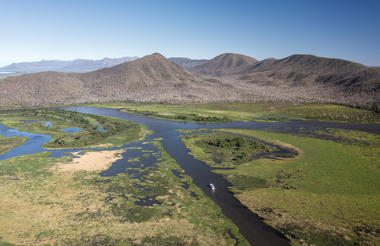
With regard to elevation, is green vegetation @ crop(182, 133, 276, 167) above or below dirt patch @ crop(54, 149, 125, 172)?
above

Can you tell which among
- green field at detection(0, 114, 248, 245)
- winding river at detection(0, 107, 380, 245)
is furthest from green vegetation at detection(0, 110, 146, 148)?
green field at detection(0, 114, 248, 245)

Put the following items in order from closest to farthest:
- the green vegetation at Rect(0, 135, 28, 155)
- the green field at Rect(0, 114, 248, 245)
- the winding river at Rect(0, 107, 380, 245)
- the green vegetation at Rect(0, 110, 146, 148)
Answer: the green field at Rect(0, 114, 248, 245) → the winding river at Rect(0, 107, 380, 245) → the green vegetation at Rect(0, 135, 28, 155) → the green vegetation at Rect(0, 110, 146, 148)

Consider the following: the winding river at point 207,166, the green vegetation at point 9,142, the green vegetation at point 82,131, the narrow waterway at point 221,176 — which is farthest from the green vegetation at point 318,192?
the green vegetation at point 9,142

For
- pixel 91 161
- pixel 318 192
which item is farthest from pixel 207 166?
pixel 91 161

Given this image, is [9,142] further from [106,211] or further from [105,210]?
[106,211]

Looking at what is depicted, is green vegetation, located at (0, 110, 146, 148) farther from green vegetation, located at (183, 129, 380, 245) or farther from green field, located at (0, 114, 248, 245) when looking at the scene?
green vegetation, located at (183, 129, 380, 245)
